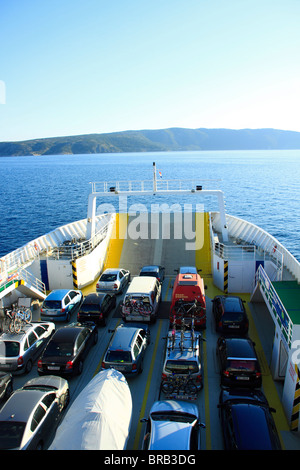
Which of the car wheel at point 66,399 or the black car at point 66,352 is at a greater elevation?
the black car at point 66,352

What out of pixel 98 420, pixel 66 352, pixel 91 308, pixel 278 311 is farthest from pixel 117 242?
pixel 98 420

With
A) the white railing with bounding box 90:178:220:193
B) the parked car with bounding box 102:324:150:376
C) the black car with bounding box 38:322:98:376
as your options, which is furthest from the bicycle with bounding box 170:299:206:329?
the white railing with bounding box 90:178:220:193

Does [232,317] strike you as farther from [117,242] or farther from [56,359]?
[117,242]

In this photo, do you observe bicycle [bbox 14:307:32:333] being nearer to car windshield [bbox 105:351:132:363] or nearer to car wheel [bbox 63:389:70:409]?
car wheel [bbox 63:389:70:409]

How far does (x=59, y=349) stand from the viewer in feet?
31.6

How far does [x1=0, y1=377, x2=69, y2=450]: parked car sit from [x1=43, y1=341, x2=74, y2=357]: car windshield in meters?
1.18

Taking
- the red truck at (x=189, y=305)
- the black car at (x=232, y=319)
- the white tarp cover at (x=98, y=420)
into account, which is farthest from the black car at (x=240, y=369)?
the white tarp cover at (x=98, y=420)

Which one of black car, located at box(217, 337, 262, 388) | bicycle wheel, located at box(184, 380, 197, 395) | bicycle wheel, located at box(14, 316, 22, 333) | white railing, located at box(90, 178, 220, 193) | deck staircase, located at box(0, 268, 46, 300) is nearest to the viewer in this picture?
bicycle wheel, located at box(184, 380, 197, 395)

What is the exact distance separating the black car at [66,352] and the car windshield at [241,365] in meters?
4.21

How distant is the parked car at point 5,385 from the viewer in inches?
332

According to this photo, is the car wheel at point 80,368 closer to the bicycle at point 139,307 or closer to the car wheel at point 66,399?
the car wheel at point 66,399

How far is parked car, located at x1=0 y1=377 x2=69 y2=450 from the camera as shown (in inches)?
253

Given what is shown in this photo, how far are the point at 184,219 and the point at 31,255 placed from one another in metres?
10.4

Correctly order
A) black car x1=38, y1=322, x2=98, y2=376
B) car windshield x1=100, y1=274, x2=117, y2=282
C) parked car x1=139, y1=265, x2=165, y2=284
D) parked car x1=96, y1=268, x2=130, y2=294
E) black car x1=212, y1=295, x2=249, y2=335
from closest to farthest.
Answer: black car x1=38, y1=322, x2=98, y2=376
black car x1=212, y1=295, x2=249, y2=335
parked car x1=96, y1=268, x2=130, y2=294
car windshield x1=100, y1=274, x2=117, y2=282
parked car x1=139, y1=265, x2=165, y2=284
